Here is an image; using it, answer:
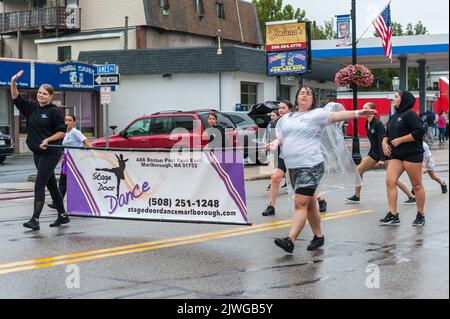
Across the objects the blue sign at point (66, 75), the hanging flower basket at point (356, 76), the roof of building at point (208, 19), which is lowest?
the hanging flower basket at point (356, 76)

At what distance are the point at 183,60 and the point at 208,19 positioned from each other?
11.4 meters

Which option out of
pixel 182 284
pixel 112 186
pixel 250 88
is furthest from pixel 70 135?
pixel 250 88

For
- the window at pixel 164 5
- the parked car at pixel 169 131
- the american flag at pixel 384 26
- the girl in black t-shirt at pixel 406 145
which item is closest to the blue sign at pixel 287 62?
the american flag at pixel 384 26

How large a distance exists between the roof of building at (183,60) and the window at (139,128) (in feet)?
44.4

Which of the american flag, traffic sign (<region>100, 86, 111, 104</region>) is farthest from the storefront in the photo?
the american flag

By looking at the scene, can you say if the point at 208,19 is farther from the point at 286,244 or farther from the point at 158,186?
the point at 286,244

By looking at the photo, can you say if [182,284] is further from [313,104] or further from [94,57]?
[94,57]

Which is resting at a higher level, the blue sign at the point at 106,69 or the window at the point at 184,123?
the blue sign at the point at 106,69

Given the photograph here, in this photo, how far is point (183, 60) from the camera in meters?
37.2

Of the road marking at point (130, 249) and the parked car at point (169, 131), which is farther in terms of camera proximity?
the parked car at point (169, 131)

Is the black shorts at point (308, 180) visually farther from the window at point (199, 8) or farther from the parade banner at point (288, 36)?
the window at point (199, 8)

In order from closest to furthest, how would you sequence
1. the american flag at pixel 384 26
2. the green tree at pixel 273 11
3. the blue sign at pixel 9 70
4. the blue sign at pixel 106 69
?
the blue sign at pixel 106 69 → the american flag at pixel 384 26 → the blue sign at pixel 9 70 → the green tree at pixel 273 11

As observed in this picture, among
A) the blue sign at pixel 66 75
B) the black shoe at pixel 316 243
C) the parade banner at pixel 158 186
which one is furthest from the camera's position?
the blue sign at pixel 66 75

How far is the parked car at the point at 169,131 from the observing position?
2214 cm
